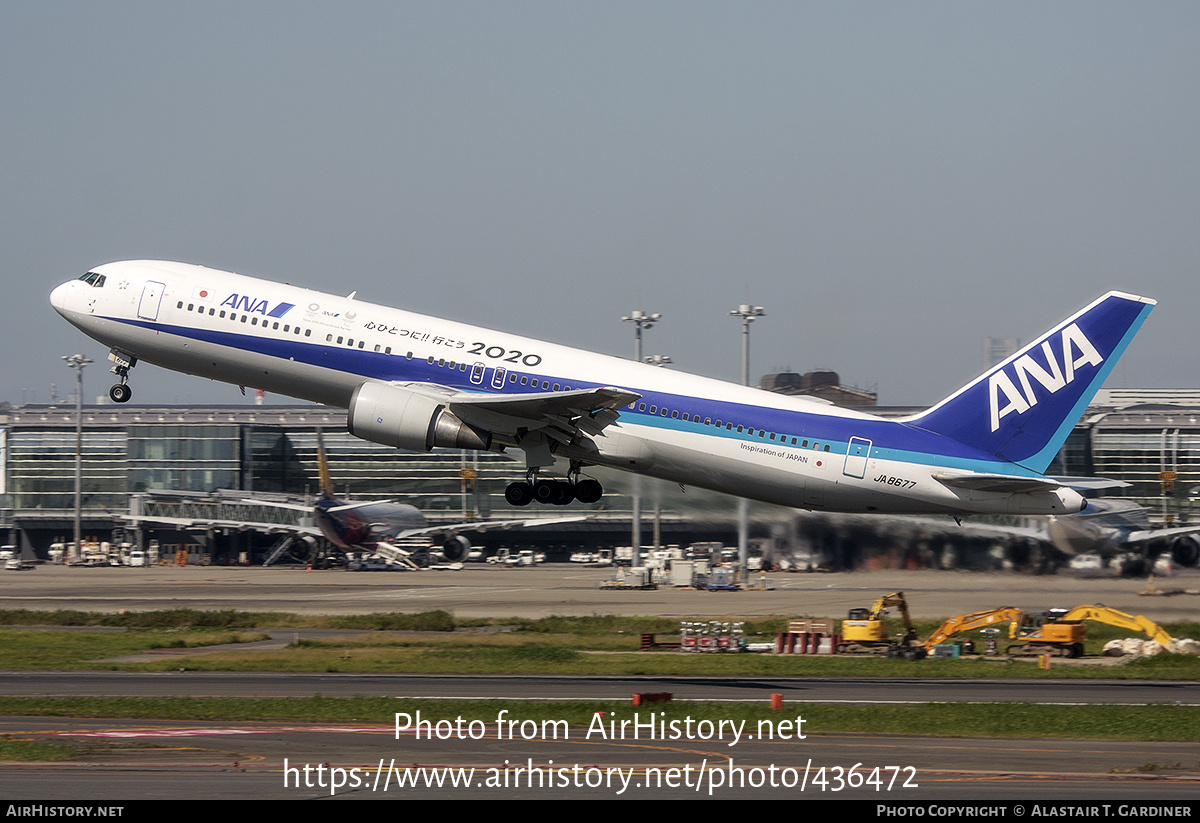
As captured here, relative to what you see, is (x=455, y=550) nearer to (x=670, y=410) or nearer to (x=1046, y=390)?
(x=670, y=410)

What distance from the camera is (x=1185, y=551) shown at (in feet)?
212

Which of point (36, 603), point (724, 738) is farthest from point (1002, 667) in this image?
A: point (36, 603)

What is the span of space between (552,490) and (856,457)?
361 inches

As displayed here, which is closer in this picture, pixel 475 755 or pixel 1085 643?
pixel 475 755

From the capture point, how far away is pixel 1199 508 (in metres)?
81.7

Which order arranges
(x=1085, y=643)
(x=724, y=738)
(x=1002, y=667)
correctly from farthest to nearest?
(x=1085, y=643)
(x=1002, y=667)
(x=724, y=738)

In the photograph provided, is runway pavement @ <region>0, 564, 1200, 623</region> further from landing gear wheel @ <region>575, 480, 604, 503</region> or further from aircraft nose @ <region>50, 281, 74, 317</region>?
aircraft nose @ <region>50, 281, 74, 317</region>

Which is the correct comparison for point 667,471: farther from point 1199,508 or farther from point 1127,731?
point 1199,508

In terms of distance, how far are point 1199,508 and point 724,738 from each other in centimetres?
6418

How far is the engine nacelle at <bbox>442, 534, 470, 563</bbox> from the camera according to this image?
357 ft

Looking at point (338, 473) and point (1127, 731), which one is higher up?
point (338, 473)

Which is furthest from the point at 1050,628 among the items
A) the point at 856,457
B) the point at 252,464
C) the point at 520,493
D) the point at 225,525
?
the point at 252,464

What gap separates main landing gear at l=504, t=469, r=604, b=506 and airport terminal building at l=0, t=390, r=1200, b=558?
2446 inches

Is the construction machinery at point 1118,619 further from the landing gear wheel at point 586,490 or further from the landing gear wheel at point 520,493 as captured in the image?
the landing gear wheel at point 520,493
